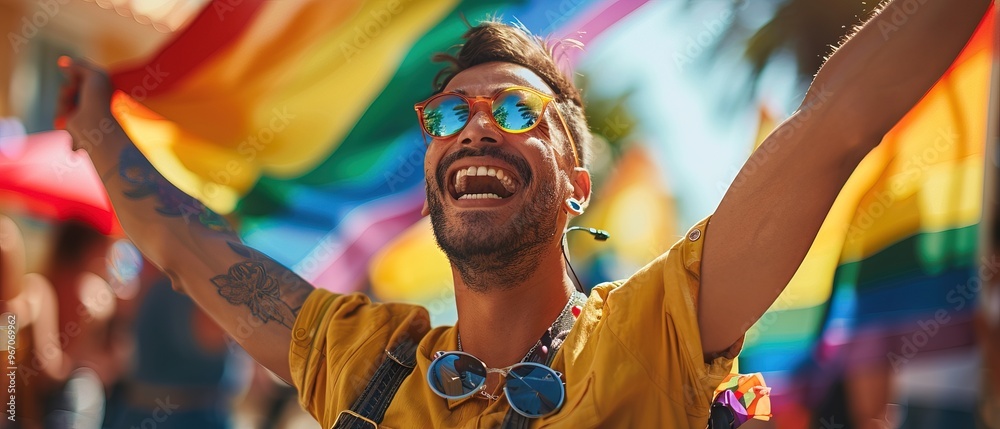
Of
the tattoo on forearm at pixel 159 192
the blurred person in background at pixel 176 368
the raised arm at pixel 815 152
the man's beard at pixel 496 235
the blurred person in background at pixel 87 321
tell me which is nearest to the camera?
the raised arm at pixel 815 152

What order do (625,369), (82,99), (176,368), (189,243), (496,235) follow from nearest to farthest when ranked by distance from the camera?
(625,369)
(496,235)
(189,243)
(82,99)
(176,368)

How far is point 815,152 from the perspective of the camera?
5.48 feet

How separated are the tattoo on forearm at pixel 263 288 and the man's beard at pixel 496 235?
582 mm

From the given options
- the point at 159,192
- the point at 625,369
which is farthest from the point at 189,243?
the point at 625,369

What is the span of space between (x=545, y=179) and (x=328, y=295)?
2.65 feet

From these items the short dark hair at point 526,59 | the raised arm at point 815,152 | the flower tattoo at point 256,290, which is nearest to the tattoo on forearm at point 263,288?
the flower tattoo at point 256,290

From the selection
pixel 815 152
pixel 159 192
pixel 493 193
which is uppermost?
pixel 815 152

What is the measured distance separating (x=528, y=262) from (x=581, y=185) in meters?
0.39

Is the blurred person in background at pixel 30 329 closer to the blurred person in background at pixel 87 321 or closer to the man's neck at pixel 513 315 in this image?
the blurred person in background at pixel 87 321

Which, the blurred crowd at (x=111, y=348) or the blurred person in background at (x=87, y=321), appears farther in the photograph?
the blurred person in background at (x=87, y=321)

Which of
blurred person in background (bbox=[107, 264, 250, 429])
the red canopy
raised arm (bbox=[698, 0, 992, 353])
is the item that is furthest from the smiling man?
blurred person in background (bbox=[107, 264, 250, 429])

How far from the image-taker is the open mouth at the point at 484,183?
233 cm

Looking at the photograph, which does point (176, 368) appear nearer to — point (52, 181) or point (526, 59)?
point (52, 181)

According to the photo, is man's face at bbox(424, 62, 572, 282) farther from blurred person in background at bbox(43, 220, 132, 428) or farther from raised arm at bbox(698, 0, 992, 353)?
blurred person in background at bbox(43, 220, 132, 428)
